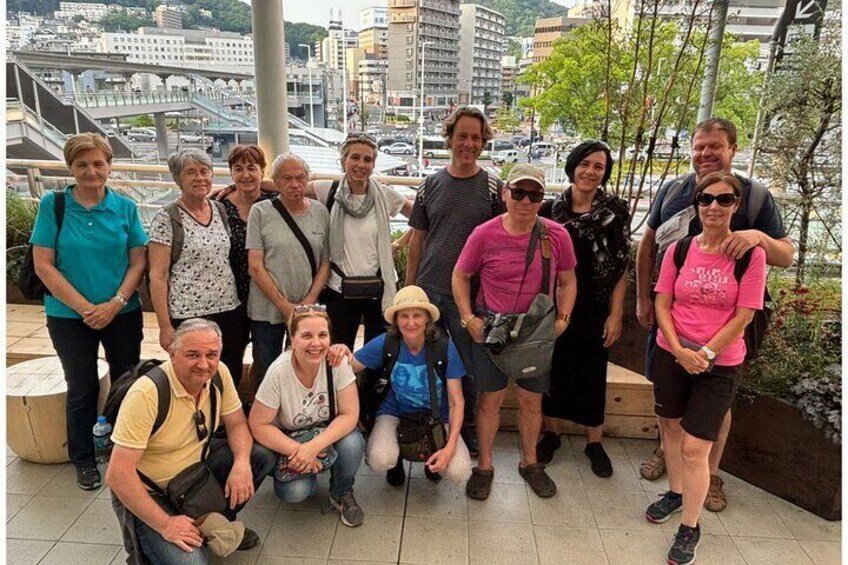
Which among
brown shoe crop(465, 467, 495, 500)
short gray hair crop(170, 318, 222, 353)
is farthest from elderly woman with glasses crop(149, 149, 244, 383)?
brown shoe crop(465, 467, 495, 500)

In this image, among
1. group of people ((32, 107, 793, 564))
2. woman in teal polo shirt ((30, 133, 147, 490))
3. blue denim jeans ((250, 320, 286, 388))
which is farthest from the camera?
blue denim jeans ((250, 320, 286, 388))

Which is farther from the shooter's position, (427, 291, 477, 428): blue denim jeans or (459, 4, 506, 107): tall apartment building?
(459, 4, 506, 107): tall apartment building

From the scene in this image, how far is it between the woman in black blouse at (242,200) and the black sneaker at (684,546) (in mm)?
2070

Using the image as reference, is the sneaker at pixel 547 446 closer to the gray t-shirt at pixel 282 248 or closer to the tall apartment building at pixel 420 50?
the gray t-shirt at pixel 282 248

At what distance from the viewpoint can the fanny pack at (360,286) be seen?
2344 mm

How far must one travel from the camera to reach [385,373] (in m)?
2.31

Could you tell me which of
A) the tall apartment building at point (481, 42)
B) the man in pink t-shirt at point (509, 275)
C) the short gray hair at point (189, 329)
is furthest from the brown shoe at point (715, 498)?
the tall apartment building at point (481, 42)

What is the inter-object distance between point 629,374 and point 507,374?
3.70 ft

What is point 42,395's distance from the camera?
2459 mm

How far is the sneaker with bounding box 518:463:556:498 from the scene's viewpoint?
7.80 feet

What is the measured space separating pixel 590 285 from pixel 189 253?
1775 millimetres

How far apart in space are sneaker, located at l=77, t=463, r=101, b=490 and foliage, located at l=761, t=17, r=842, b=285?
12.6ft

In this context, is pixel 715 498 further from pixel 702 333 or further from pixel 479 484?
pixel 479 484

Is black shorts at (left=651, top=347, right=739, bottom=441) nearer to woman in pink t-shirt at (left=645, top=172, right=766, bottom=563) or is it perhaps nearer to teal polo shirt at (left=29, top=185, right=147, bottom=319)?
woman in pink t-shirt at (left=645, top=172, right=766, bottom=563)
